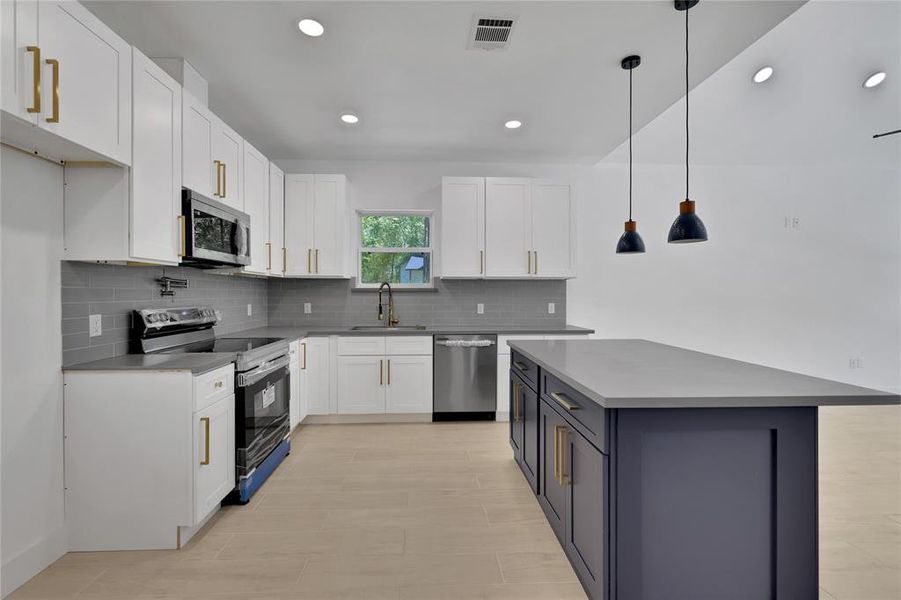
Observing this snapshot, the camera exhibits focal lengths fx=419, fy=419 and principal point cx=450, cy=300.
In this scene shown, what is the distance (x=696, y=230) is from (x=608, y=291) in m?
2.68

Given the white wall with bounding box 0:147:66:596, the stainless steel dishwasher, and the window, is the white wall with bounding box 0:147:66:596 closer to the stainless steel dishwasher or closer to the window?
the stainless steel dishwasher

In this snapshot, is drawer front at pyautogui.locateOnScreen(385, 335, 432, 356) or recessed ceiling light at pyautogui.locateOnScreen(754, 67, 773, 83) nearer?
recessed ceiling light at pyautogui.locateOnScreen(754, 67, 773, 83)

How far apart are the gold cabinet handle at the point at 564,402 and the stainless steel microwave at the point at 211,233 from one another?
2119 mm

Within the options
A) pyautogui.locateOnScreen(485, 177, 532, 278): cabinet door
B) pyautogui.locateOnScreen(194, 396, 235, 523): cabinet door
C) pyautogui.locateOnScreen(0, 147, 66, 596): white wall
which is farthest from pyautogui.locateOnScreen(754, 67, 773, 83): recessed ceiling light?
pyautogui.locateOnScreen(0, 147, 66, 596): white wall

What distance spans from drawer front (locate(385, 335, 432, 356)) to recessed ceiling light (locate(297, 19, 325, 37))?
A: 2.53 metres

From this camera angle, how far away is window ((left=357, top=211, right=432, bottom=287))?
4.71 m

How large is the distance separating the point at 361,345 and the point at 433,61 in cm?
250

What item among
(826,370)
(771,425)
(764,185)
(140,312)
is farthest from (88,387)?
(826,370)

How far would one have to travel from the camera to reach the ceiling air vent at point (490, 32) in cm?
222

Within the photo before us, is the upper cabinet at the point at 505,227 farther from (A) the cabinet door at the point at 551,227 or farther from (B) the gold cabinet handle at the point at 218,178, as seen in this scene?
(B) the gold cabinet handle at the point at 218,178

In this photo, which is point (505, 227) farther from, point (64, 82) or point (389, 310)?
point (64, 82)

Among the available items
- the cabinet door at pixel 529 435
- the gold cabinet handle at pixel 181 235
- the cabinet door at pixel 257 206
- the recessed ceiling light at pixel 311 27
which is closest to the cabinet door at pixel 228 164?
the cabinet door at pixel 257 206

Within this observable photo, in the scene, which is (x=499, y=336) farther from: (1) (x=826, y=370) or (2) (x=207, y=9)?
(1) (x=826, y=370)

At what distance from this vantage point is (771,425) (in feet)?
4.69
